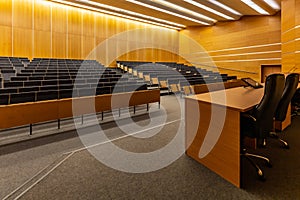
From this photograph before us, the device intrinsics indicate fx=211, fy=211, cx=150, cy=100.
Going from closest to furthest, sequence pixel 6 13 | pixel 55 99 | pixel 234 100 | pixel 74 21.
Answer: pixel 234 100 < pixel 55 99 < pixel 6 13 < pixel 74 21

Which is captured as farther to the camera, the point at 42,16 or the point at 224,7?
the point at 42,16

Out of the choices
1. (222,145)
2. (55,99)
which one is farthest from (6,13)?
(222,145)

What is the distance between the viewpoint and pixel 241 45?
32.3 ft

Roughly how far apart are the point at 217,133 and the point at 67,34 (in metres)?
8.97

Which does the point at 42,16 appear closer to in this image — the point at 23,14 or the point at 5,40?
the point at 23,14

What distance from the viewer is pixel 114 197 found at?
1.56m

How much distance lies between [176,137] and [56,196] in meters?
1.75

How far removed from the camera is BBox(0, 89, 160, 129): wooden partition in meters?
2.69

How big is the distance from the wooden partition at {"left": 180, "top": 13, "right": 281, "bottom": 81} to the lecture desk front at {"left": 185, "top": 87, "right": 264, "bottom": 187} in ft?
26.7

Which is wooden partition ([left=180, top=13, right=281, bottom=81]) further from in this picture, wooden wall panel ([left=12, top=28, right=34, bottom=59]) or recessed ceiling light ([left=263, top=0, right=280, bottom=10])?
wooden wall panel ([left=12, top=28, right=34, bottom=59])

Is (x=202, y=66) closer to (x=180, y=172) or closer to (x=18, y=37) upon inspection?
(x=18, y=37)

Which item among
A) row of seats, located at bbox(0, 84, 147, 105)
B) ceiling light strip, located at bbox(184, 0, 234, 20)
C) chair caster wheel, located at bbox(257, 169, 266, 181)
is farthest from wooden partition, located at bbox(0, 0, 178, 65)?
chair caster wheel, located at bbox(257, 169, 266, 181)

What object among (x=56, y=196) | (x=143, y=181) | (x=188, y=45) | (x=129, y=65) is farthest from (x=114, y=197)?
(x=188, y=45)

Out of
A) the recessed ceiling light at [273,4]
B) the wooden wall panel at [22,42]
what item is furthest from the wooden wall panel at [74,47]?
the recessed ceiling light at [273,4]
